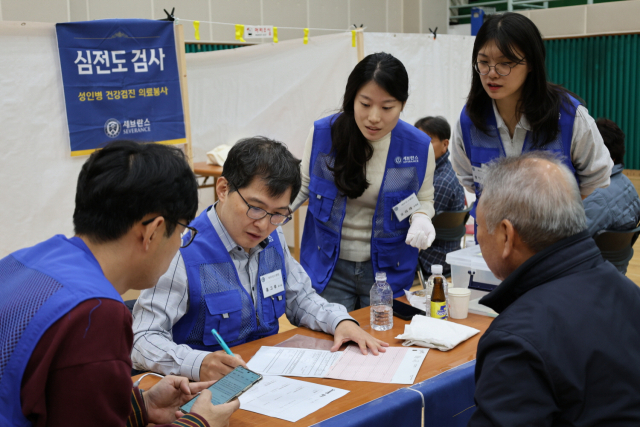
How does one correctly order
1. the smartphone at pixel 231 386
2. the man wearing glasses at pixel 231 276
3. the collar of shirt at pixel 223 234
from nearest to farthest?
the smartphone at pixel 231 386
the man wearing glasses at pixel 231 276
the collar of shirt at pixel 223 234

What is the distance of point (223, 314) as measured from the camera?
1745 millimetres

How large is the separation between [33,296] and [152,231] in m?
0.23

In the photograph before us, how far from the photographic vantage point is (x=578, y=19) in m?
8.73

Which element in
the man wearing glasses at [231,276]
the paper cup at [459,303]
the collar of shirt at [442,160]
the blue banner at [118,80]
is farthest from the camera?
the collar of shirt at [442,160]

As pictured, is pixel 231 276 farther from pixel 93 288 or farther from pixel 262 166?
pixel 93 288

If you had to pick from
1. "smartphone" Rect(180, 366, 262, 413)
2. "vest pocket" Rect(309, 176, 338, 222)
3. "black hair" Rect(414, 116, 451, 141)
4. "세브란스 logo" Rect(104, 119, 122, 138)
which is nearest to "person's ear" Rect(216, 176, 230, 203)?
"smartphone" Rect(180, 366, 262, 413)

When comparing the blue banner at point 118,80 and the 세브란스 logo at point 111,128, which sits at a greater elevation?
the blue banner at point 118,80

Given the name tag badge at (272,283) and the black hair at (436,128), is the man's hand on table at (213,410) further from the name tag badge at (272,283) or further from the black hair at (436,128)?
the black hair at (436,128)

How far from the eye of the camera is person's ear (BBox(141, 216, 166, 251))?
3.49 ft

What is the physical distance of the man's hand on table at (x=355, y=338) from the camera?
173cm

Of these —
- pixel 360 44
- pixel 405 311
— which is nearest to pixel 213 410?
pixel 405 311

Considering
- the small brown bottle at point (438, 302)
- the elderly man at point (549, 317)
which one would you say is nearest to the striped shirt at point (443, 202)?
the small brown bottle at point (438, 302)

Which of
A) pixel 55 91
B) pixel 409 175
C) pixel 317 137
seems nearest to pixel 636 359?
pixel 409 175

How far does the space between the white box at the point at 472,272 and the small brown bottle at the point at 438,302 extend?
0.19 m
